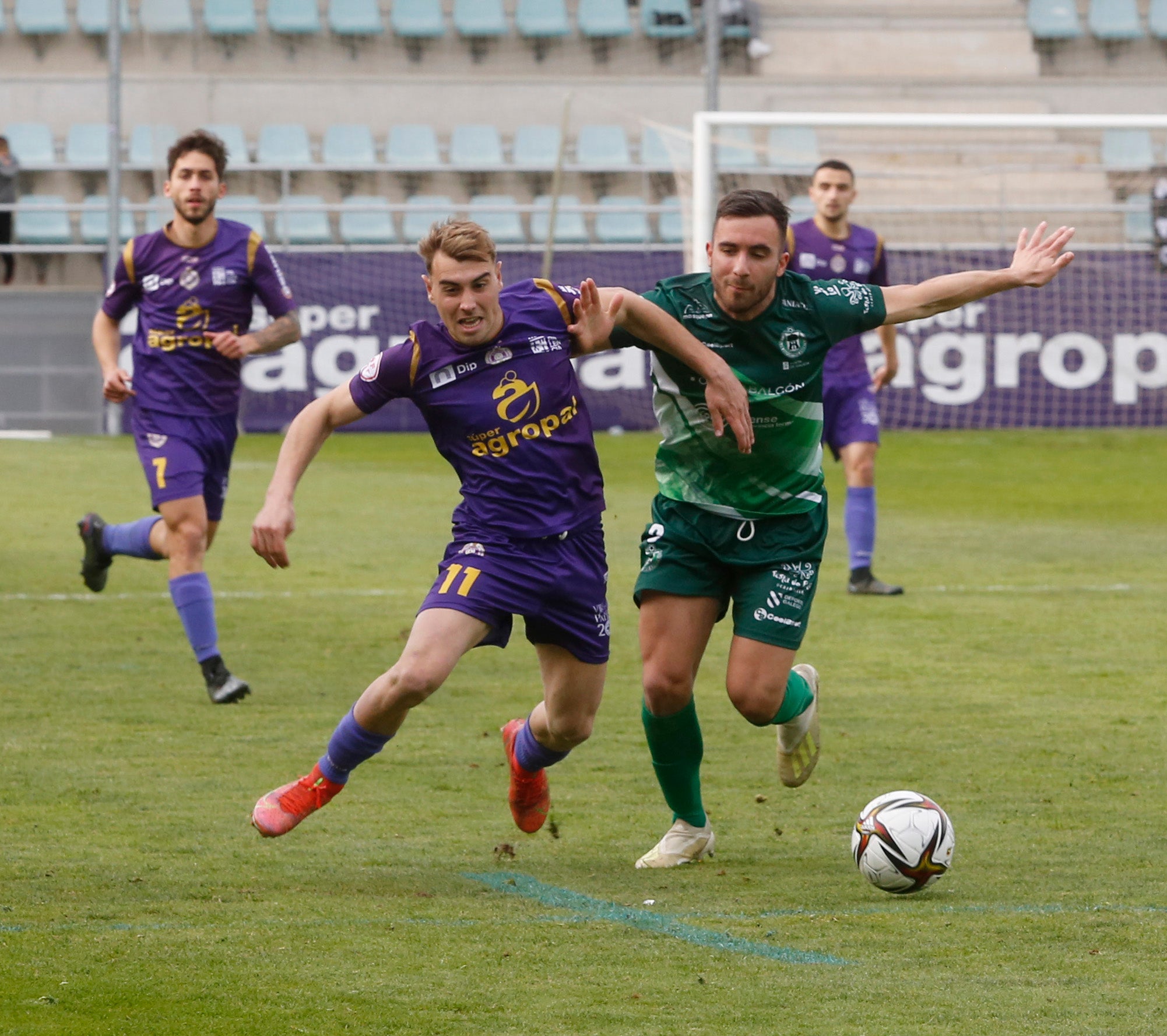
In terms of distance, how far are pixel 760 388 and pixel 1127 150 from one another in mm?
19860

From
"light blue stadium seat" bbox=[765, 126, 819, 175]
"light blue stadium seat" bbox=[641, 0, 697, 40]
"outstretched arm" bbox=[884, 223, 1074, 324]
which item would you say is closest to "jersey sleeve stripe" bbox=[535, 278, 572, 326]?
"outstretched arm" bbox=[884, 223, 1074, 324]

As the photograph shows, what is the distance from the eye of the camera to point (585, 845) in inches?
213

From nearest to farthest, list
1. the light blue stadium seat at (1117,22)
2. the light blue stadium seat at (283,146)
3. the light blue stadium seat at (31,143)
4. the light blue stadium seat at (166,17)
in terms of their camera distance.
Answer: the light blue stadium seat at (31,143) → the light blue stadium seat at (166,17) → the light blue stadium seat at (283,146) → the light blue stadium seat at (1117,22)

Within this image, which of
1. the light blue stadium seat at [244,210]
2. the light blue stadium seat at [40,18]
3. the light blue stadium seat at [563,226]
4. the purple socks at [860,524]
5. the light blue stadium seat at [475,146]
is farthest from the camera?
the light blue stadium seat at [40,18]

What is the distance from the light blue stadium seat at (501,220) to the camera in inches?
901

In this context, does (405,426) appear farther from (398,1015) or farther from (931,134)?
(398,1015)

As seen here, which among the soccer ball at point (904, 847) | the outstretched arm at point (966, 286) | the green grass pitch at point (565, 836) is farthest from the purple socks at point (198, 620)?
the soccer ball at point (904, 847)

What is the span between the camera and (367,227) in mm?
23094

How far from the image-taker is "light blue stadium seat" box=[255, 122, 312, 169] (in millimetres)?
24109

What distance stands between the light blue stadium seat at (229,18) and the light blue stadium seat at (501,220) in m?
4.05

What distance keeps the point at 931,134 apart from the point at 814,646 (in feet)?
56.1

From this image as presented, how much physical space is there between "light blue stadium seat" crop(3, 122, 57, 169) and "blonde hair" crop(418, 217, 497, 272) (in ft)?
65.1

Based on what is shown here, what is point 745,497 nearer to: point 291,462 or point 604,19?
point 291,462

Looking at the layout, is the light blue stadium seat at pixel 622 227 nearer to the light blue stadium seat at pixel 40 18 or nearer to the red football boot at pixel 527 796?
the light blue stadium seat at pixel 40 18
